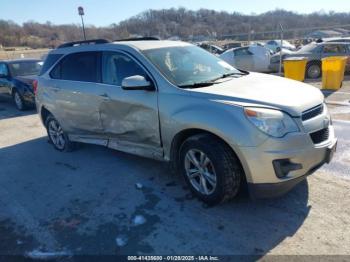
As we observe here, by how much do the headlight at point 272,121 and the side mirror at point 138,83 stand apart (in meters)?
1.32

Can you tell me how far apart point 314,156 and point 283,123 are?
0.48m

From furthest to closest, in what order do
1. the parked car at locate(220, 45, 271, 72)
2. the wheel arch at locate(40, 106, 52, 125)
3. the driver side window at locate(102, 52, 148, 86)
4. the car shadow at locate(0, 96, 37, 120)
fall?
the parked car at locate(220, 45, 271, 72)
the car shadow at locate(0, 96, 37, 120)
the wheel arch at locate(40, 106, 52, 125)
the driver side window at locate(102, 52, 148, 86)

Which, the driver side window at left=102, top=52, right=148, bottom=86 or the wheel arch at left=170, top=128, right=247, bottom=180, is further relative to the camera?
the driver side window at left=102, top=52, right=148, bottom=86

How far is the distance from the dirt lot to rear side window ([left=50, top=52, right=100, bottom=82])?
1404 mm

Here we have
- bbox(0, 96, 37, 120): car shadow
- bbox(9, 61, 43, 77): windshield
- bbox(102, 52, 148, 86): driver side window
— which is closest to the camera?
bbox(102, 52, 148, 86): driver side window

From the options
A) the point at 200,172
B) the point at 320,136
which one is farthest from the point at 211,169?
the point at 320,136

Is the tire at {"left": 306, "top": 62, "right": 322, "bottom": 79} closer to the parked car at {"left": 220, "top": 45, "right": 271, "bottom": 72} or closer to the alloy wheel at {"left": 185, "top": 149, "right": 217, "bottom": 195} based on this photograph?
the parked car at {"left": 220, "top": 45, "right": 271, "bottom": 72}

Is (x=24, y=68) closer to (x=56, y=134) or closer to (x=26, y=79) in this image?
(x=26, y=79)

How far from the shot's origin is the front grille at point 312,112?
329 cm

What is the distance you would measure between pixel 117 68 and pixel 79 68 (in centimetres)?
99

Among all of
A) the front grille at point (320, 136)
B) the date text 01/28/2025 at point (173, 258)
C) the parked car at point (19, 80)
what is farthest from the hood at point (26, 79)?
the front grille at point (320, 136)

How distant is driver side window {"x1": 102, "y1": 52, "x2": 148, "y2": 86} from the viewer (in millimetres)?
4289

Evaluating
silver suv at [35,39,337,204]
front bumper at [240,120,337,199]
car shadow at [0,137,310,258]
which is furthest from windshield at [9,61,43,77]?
front bumper at [240,120,337,199]

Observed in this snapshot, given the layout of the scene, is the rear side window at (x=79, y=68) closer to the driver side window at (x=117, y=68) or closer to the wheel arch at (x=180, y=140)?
the driver side window at (x=117, y=68)
